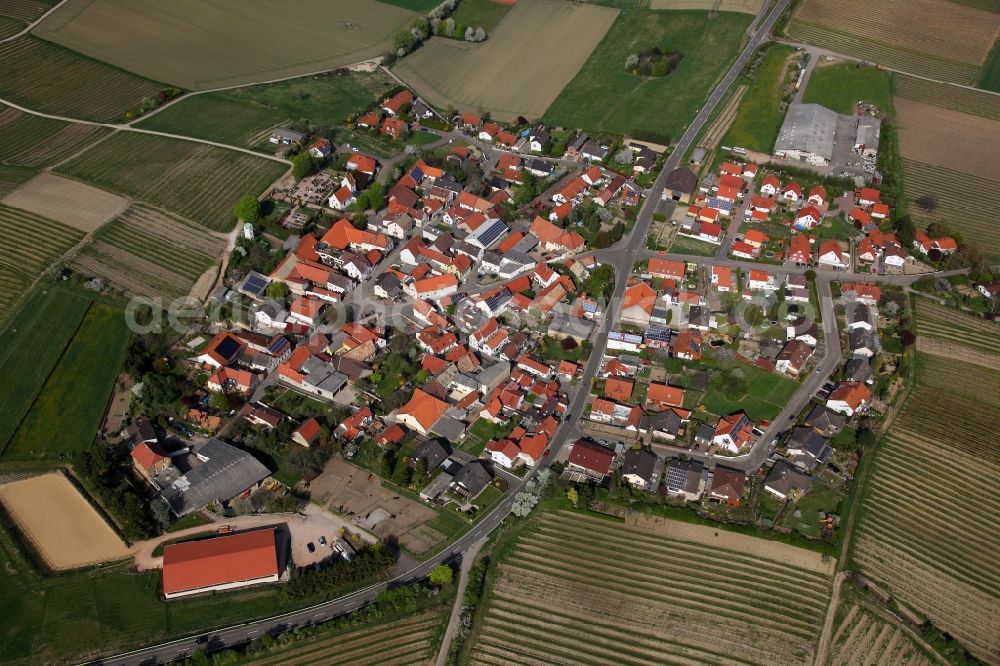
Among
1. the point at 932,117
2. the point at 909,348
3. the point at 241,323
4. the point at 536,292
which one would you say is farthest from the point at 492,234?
the point at 932,117

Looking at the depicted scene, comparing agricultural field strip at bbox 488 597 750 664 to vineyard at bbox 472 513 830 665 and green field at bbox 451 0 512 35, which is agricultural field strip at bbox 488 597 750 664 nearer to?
vineyard at bbox 472 513 830 665

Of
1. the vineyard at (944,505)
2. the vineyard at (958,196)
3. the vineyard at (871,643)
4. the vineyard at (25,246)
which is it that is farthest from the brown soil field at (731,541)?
the vineyard at (25,246)

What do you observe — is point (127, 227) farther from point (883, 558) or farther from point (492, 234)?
point (883, 558)

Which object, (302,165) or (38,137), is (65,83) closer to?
(38,137)

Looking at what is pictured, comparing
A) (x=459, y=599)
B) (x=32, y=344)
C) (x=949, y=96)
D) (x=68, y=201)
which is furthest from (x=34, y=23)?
(x=949, y=96)

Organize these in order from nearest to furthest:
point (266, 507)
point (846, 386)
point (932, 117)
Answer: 1. point (266, 507)
2. point (846, 386)
3. point (932, 117)

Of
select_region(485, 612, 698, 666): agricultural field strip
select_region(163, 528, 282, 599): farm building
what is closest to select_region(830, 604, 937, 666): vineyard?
select_region(485, 612, 698, 666): agricultural field strip
